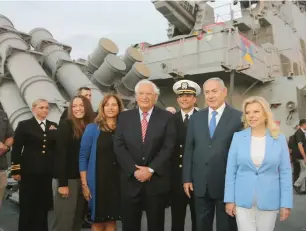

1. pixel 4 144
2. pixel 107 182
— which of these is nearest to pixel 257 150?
pixel 107 182

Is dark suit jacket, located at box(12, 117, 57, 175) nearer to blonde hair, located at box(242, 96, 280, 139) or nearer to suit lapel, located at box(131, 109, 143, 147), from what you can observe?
suit lapel, located at box(131, 109, 143, 147)

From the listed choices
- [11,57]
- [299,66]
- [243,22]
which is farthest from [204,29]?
[11,57]

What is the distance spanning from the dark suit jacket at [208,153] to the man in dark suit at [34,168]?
5.38ft

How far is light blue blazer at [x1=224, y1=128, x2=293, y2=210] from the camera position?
7.95 ft

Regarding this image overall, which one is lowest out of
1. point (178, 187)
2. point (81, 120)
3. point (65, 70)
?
point (178, 187)

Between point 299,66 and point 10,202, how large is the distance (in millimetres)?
10946

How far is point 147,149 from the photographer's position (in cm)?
281

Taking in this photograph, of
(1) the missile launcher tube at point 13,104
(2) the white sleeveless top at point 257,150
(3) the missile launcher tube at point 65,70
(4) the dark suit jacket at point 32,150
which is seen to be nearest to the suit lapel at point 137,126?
(2) the white sleeveless top at point 257,150

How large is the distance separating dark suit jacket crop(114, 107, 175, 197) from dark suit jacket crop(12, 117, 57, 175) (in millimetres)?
1114

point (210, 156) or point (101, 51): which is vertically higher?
point (101, 51)

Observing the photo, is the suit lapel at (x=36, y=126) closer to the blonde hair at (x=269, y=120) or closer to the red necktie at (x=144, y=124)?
the red necktie at (x=144, y=124)

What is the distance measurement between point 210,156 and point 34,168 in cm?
195

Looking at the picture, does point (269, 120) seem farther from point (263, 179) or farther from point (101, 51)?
point (101, 51)

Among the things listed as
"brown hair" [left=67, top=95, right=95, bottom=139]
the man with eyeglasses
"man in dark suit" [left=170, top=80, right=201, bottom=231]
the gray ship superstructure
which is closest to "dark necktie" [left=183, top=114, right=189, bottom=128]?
"man in dark suit" [left=170, top=80, right=201, bottom=231]
